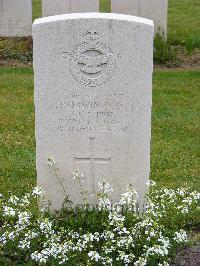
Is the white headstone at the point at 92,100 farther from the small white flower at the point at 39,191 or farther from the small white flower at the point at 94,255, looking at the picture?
the small white flower at the point at 94,255

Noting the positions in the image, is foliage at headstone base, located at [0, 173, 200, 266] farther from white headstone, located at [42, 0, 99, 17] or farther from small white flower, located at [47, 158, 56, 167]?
white headstone, located at [42, 0, 99, 17]

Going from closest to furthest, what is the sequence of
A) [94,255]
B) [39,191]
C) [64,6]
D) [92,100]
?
1. [94,255]
2. [39,191]
3. [92,100]
4. [64,6]

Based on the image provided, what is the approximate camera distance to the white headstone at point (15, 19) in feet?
42.2

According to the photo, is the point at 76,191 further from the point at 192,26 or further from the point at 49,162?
the point at 192,26

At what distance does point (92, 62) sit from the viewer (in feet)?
17.2

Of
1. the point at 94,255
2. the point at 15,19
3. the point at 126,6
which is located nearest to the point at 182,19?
the point at 126,6

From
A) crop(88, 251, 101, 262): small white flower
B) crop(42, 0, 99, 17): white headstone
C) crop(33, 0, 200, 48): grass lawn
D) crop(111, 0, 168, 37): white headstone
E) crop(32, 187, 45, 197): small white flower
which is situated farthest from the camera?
crop(33, 0, 200, 48): grass lawn

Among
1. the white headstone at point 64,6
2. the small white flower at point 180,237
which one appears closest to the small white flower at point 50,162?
the small white flower at point 180,237

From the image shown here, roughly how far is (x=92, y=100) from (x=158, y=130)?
10.6 ft

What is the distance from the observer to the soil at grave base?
4.72 metres

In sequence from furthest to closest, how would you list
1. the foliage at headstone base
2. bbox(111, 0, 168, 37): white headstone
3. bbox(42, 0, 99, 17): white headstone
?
bbox(111, 0, 168, 37): white headstone → bbox(42, 0, 99, 17): white headstone → the foliage at headstone base

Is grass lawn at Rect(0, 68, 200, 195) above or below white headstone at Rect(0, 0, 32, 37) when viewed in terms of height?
below

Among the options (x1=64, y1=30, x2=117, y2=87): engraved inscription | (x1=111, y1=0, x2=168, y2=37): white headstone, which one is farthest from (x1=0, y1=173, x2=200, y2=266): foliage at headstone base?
(x1=111, y1=0, x2=168, y2=37): white headstone

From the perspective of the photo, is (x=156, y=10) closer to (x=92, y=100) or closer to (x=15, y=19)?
(x=15, y=19)
